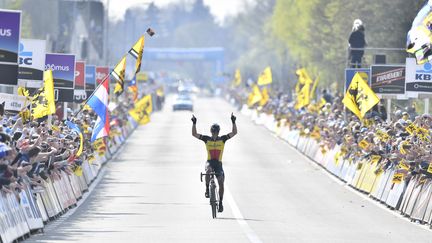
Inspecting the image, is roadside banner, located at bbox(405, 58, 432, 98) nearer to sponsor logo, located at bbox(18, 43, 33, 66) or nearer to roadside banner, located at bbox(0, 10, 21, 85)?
sponsor logo, located at bbox(18, 43, 33, 66)

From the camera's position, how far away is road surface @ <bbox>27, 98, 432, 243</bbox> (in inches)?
915

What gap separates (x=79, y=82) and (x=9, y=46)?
61.2 feet

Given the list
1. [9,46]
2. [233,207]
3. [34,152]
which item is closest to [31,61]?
[233,207]

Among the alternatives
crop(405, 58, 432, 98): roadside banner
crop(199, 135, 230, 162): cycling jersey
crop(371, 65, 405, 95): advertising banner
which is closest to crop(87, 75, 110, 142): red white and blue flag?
crop(199, 135, 230, 162): cycling jersey

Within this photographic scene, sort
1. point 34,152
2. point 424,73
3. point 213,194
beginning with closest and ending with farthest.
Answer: point 34,152, point 213,194, point 424,73

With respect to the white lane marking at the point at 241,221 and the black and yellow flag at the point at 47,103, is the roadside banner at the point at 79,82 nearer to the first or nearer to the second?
the white lane marking at the point at 241,221

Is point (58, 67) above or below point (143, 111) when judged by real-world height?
above

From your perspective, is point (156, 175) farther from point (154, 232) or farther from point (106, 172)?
point (154, 232)

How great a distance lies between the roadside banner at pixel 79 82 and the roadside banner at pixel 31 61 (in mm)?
9871

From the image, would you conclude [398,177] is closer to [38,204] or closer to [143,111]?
[38,204]

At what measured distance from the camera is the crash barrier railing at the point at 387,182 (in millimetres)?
27594

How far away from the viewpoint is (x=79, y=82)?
144ft

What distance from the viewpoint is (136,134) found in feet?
238

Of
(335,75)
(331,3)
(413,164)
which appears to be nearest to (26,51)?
(413,164)
